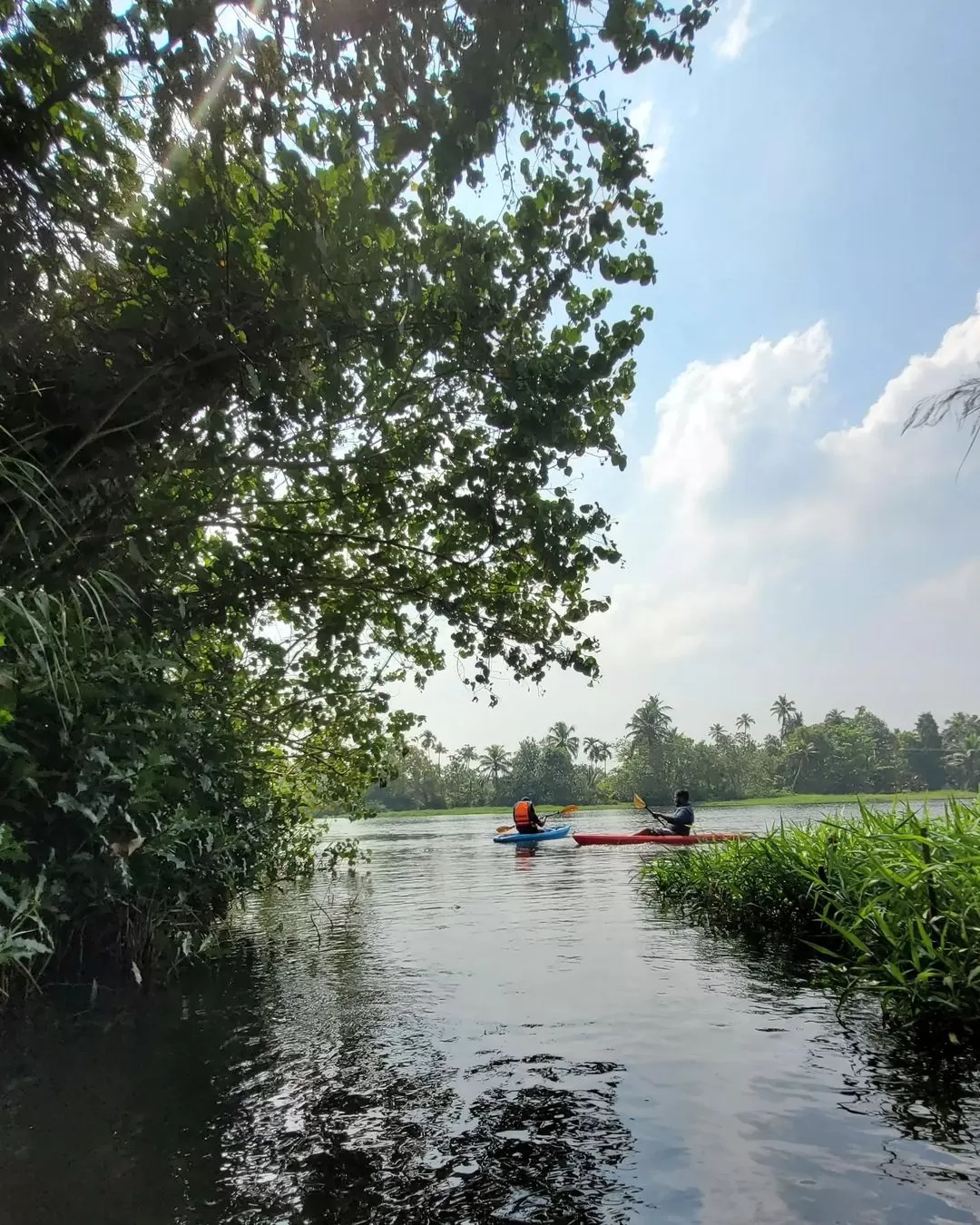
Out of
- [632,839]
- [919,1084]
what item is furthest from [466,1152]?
[632,839]

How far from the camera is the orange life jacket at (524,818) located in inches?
1223

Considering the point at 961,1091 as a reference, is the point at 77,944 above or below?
above

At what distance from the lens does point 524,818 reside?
31.6 m

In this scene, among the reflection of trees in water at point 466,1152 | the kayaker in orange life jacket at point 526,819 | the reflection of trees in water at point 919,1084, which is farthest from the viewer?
the kayaker in orange life jacket at point 526,819

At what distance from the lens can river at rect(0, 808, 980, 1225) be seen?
4.03 meters

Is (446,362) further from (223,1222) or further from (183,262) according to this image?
(223,1222)

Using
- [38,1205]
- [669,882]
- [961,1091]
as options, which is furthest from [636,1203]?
[669,882]

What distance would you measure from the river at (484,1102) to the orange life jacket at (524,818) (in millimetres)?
21639

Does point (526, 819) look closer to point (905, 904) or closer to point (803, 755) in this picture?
point (905, 904)

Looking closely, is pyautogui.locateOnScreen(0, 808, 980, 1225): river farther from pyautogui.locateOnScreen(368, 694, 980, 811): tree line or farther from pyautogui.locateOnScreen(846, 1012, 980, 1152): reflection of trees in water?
pyautogui.locateOnScreen(368, 694, 980, 811): tree line

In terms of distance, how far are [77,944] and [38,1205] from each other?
423cm

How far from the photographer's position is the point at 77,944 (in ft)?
25.7

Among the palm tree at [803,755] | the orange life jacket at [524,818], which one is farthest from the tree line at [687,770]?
the orange life jacket at [524,818]

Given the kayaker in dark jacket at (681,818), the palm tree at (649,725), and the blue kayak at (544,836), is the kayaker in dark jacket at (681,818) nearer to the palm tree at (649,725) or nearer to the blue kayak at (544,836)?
the blue kayak at (544,836)
